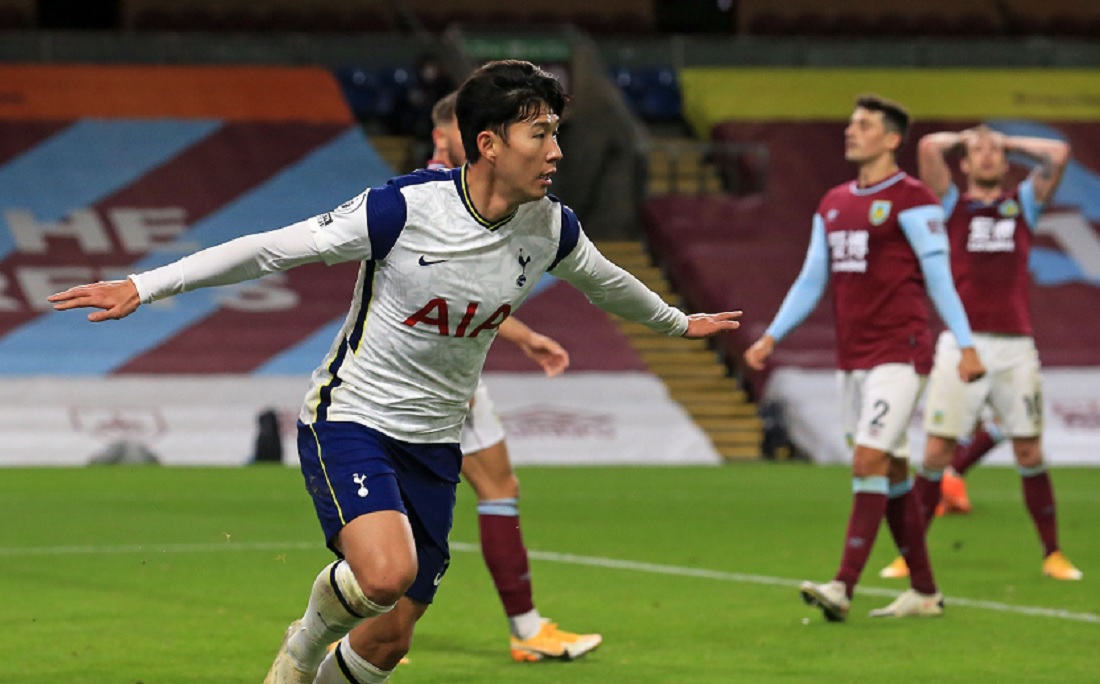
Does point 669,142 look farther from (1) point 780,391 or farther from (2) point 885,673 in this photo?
(2) point 885,673

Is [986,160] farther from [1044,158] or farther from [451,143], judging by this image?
[451,143]

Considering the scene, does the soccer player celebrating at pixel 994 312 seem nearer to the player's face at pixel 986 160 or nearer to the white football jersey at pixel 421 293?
the player's face at pixel 986 160

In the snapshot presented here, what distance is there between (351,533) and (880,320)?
12.8 ft

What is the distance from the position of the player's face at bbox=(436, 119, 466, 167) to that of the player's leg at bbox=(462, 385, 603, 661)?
0.99 metres

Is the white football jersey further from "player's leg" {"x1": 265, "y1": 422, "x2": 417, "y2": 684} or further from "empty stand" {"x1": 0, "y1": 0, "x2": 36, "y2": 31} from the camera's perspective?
"empty stand" {"x1": 0, "y1": 0, "x2": 36, "y2": 31}

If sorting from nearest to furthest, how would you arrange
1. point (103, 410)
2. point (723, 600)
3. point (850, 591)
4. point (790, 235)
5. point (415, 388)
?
1. point (415, 388)
2. point (850, 591)
3. point (723, 600)
4. point (103, 410)
5. point (790, 235)

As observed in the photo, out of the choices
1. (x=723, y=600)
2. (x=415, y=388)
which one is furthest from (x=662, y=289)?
(x=415, y=388)

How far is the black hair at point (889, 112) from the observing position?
8.50 m

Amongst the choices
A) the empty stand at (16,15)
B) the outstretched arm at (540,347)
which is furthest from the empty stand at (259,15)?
the outstretched arm at (540,347)

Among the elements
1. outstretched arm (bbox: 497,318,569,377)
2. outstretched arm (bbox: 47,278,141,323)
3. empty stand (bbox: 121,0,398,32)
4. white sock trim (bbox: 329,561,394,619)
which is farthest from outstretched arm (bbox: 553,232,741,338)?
empty stand (bbox: 121,0,398,32)

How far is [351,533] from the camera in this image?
206 inches

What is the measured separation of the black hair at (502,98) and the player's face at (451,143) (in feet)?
6.52

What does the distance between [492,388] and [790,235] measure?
19.6 feet

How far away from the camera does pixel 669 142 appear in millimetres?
27562
